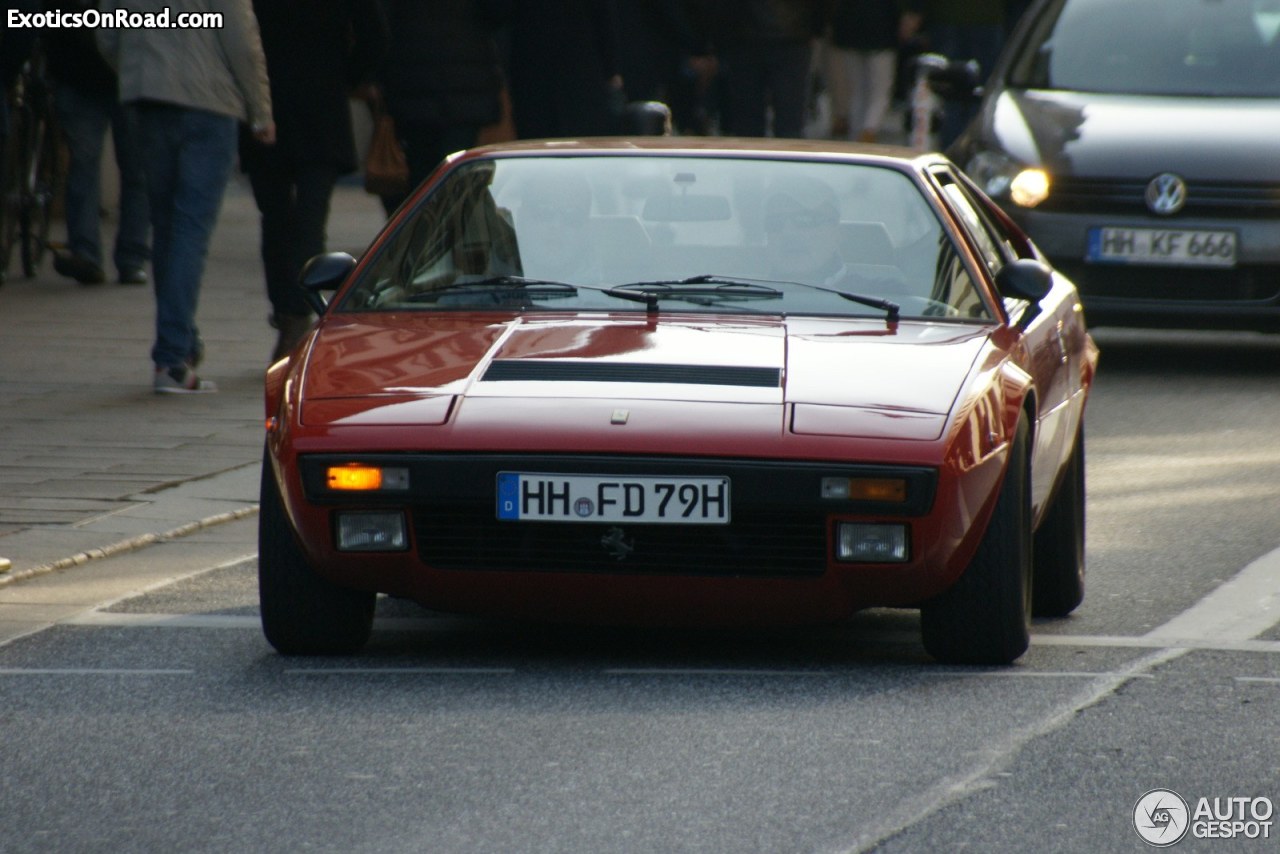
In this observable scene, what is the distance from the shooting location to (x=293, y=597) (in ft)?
17.9

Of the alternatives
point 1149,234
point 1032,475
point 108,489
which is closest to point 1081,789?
point 1032,475

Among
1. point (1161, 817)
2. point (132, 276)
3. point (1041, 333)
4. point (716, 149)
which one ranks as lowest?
point (132, 276)

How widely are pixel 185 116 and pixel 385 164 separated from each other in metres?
3.09

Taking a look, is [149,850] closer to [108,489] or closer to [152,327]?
[108,489]

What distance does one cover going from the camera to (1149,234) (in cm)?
1110

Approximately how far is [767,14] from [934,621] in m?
14.0

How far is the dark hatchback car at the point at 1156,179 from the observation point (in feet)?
36.1

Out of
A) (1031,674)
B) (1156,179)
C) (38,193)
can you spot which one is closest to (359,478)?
(1031,674)

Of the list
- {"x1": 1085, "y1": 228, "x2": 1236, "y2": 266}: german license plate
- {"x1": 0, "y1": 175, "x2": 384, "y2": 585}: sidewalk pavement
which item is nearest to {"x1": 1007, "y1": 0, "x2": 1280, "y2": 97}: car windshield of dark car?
{"x1": 1085, "y1": 228, "x2": 1236, "y2": 266}: german license plate

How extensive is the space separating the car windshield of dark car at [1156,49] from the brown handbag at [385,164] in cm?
308

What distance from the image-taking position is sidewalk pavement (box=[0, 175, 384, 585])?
7352 millimetres

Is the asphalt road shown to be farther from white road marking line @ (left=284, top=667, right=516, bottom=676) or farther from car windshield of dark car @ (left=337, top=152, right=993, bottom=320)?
car windshield of dark car @ (left=337, top=152, right=993, bottom=320)

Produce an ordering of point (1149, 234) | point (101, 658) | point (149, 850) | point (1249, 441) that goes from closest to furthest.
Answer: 1. point (149, 850)
2. point (101, 658)
3. point (1249, 441)
4. point (1149, 234)

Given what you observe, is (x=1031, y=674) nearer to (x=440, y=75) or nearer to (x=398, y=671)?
(x=398, y=671)
